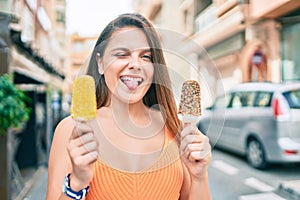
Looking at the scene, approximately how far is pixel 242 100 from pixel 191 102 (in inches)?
164

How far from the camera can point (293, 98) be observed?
4.04 metres

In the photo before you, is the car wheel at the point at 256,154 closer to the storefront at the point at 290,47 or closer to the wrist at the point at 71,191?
the storefront at the point at 290,47

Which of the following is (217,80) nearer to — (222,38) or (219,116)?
(219,116)

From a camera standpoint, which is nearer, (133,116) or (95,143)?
(95,143)

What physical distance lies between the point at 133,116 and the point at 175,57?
0.71 feet

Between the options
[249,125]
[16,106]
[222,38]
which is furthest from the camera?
[222,38]

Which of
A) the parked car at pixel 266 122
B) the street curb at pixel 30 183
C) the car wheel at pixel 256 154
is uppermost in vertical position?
the parked car at pixel 266 122

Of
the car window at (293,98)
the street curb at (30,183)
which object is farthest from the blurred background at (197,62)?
the car window at (293,98)

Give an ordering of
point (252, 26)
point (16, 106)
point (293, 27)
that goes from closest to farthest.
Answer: point (16, 106) < point (293, 27) < point (252, 26)

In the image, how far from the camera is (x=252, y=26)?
265 inches

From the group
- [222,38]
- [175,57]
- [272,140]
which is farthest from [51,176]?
[222,38]

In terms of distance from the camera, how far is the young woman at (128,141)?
0.77m

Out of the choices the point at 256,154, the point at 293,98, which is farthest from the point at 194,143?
the point at 256,154

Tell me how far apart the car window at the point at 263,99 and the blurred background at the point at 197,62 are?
44cm
